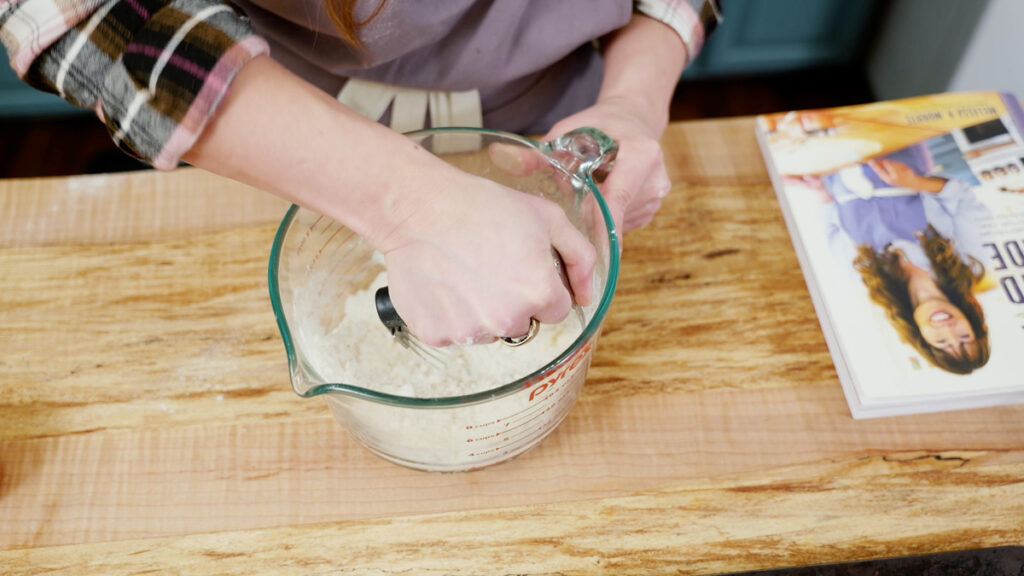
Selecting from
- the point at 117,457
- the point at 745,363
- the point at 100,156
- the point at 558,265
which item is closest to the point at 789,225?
the point at 745,363

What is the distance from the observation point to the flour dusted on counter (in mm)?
573

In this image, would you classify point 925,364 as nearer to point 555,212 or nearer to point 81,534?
point 555,212

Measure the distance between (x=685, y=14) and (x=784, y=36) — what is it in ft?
3.43

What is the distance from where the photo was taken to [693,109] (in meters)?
1.81

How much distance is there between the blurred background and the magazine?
0.72 metres

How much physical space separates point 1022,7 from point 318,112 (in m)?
1.19

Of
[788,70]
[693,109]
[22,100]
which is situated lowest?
[22,100]

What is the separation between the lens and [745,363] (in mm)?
680

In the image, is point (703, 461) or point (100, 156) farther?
point (100, 156)

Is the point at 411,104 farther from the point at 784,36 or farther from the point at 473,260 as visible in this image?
the point at 784,36

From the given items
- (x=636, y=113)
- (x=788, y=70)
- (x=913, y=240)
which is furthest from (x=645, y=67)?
(x=788, y=70)

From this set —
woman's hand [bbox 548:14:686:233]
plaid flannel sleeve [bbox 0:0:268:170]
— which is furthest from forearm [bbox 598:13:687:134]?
plaid flannel sleeve [bbox 0:0:268:170]

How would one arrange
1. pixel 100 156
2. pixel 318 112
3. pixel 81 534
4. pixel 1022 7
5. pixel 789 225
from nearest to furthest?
pixel 318 112 < pixel 81 534 < pixel 789 225 < pixel 1022 7 < pixel 100 156

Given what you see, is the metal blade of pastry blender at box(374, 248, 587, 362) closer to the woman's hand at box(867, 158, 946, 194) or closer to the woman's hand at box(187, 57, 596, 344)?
the woman's hand at box(187, 57, 596, 344)
